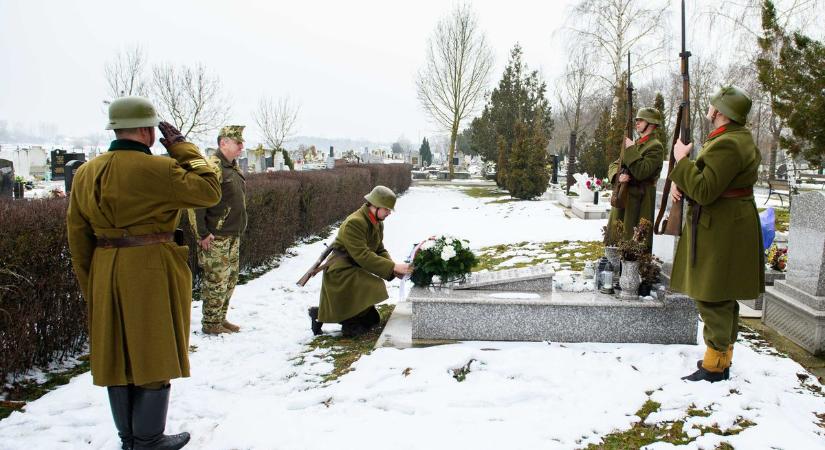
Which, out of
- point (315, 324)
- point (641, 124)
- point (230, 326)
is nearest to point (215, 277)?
point (230, 326)

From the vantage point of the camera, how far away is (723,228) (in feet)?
11.9

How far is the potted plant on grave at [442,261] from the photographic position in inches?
197

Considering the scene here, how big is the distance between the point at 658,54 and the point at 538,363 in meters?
24.3

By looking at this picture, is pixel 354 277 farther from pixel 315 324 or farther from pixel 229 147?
pixel 229 147

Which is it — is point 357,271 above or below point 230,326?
above

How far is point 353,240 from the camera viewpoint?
200 inches

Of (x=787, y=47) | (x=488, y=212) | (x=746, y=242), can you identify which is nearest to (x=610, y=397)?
(x=746, y=242)

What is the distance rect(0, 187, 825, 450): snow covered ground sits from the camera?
3143mm

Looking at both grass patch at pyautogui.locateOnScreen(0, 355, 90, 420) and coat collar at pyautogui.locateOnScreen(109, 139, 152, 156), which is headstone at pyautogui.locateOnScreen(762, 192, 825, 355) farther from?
grass patch at pyautogui.locateOnScreen(0, 355, 90, 420)

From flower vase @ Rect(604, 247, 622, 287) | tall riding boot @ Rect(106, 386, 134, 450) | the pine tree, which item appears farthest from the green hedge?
the pine tree

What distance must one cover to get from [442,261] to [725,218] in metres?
2.25

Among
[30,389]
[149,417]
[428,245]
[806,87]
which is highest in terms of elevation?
[806,87]

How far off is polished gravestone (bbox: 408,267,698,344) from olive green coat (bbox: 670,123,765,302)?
82 cm

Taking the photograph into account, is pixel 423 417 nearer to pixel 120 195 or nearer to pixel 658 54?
pixel 120 195
